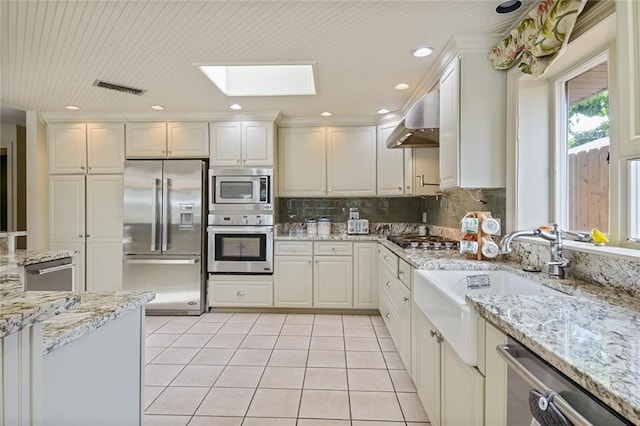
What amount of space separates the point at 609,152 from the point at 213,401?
257cm

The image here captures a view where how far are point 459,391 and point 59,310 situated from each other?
137cm

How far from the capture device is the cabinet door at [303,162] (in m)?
4.08

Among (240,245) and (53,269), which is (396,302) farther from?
(53,269)

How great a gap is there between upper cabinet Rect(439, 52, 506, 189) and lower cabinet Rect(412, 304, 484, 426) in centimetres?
99

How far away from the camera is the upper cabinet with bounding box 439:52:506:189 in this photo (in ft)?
7.04

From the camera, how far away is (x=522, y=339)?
0.83 meters

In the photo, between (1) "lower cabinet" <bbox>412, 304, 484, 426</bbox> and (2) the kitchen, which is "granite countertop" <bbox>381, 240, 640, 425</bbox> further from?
(2) the kitchen

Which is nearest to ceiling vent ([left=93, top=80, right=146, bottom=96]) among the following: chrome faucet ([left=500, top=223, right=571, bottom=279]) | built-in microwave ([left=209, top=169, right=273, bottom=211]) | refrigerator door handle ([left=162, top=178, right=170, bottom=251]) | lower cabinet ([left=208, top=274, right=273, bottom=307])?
refrigerator door handle ([left=162, top=178, right=170, bottom=251])

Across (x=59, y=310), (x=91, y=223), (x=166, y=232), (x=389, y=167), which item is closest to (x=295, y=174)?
(x=389, y=167)

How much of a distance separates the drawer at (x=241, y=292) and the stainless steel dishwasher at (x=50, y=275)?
1.47m

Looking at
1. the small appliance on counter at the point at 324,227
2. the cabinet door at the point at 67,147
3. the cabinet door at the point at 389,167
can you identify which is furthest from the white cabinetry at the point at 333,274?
the cabinet door at the point at 67,147

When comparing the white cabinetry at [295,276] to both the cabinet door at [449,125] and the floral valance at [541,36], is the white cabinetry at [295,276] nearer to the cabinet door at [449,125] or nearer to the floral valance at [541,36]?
the cabinet door at [449,125]

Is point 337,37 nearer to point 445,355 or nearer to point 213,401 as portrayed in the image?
point 445,355

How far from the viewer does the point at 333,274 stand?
12.3 ft
